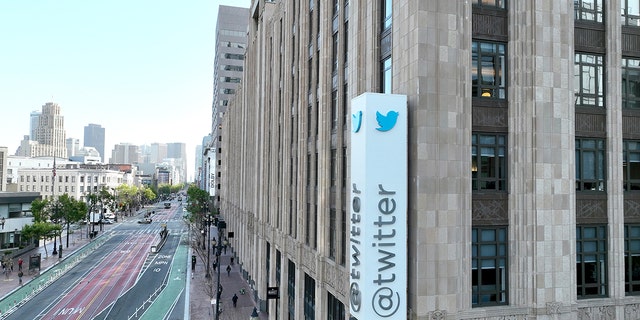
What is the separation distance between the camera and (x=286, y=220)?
32.5m

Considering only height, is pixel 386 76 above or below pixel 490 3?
below

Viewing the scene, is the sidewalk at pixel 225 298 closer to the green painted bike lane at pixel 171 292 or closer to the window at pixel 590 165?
the green painted bike lane at pixel 171 292

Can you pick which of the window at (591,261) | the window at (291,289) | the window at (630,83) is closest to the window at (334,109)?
the window at (291,289)

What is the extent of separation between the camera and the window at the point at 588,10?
18422mm

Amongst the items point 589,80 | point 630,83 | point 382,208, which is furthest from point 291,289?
point 630,83

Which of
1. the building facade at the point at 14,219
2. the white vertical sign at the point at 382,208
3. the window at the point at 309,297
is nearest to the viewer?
the white vertical sign at the point at 382,208

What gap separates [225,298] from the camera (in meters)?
45.7

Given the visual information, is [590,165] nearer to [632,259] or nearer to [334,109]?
[632,259]

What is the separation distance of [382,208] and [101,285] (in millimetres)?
45849

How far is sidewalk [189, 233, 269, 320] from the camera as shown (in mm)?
39500

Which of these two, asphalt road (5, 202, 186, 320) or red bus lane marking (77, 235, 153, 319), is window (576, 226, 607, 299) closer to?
asphalt road (5, 202, 186, 320)

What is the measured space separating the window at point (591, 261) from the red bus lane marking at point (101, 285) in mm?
38017

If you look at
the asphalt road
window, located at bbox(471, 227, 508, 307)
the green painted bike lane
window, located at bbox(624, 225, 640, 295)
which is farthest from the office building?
window, located at bbox(624, 225, 640, 295)

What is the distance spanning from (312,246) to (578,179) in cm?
1434
